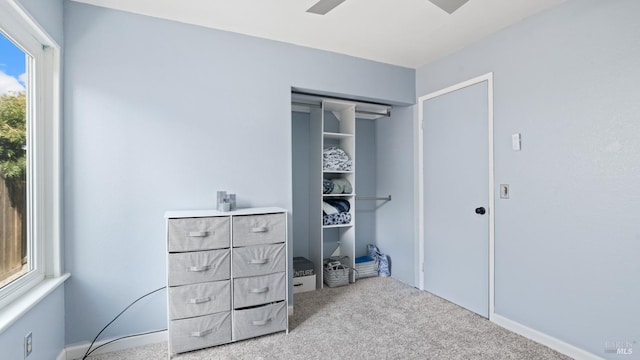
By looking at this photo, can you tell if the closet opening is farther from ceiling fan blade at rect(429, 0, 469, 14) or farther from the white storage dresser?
ceiling fan blade at rect(429, 0, 469, 14)

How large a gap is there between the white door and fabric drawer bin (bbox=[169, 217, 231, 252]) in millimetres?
2073

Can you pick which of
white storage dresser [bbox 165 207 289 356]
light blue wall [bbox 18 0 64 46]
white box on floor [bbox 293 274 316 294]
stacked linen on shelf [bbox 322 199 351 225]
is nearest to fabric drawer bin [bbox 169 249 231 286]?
white storage dresser [bbox 165 207 289 356]

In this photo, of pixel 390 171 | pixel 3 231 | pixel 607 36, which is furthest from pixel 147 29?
pixel 607 36

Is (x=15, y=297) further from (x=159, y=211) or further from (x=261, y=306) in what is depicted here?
Result: (x=261, y=306)

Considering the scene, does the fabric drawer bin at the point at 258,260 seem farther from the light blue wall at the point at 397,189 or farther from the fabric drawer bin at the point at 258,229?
the light blue wall at the point at 397,189

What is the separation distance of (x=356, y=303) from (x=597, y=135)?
7.44ft

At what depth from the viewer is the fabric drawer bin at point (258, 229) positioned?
2.21 metres

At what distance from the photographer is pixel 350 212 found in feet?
11.5

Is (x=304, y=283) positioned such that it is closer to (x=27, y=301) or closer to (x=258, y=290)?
(x=258, y=290)

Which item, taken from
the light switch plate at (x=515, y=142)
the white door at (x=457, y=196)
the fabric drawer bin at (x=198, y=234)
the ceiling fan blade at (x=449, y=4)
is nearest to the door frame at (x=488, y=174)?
the white door at (x=457, y=196)

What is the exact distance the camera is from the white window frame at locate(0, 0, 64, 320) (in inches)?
65.1

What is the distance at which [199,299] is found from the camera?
2.09 metres

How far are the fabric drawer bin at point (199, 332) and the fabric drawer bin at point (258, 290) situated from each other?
137mm

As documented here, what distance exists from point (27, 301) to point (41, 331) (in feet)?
0.85
